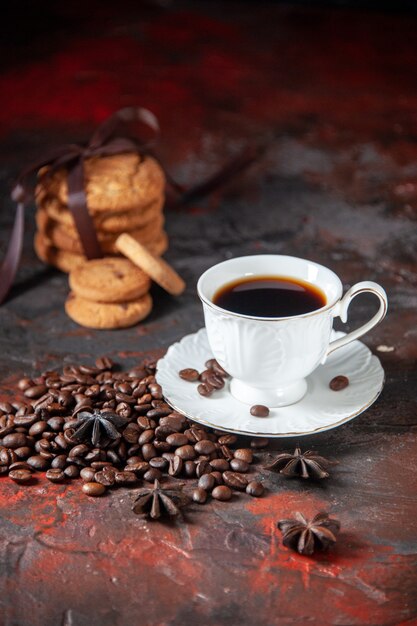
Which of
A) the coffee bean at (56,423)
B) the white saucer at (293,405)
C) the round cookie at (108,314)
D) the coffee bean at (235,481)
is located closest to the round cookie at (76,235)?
the round cookie at (108,314)

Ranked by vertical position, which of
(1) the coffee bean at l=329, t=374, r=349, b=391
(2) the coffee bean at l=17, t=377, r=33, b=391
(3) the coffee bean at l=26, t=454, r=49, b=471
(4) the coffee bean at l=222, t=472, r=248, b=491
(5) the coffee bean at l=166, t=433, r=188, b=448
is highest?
(1) the coffee bean at l=329, t=374, r=349, b=391

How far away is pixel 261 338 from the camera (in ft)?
5.72

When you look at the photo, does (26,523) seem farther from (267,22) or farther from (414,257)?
(267,22)

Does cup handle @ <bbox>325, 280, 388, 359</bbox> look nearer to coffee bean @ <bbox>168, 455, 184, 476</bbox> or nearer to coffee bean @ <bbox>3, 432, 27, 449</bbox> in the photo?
coffee bean @ <bbox>168, 455, 184, 476</bbox>

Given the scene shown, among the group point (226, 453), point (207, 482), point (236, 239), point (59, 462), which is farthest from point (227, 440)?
point (236, 239)

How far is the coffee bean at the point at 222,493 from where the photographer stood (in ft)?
5.42

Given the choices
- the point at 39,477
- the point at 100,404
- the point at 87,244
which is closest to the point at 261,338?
the point at 100,404

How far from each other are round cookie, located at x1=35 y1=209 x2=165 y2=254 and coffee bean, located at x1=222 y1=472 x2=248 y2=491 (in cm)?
106

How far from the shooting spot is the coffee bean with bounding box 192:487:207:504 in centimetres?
164

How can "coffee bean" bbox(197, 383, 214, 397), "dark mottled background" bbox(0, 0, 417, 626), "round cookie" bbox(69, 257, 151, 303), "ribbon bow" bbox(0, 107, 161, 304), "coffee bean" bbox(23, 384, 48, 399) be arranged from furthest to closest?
"ribbon bow" bbox(0, 107, 161, 304) → "round cookie" bbox(69, 257, 151, 303) → "coffee bean" bbox(23, 384, 48, 399) → "coffee bean" bbox(197, 383, 214, 397) → "dark mottled background" bbox(0, 0, 417, 626)

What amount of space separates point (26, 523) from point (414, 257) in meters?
1.60

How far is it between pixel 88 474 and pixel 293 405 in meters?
0.47

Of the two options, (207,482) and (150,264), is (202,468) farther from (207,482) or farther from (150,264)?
(150,264)

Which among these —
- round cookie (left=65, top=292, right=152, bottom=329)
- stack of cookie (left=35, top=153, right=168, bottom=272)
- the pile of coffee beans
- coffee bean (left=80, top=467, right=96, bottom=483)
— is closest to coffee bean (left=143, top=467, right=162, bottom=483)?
the pile of coffee beans
